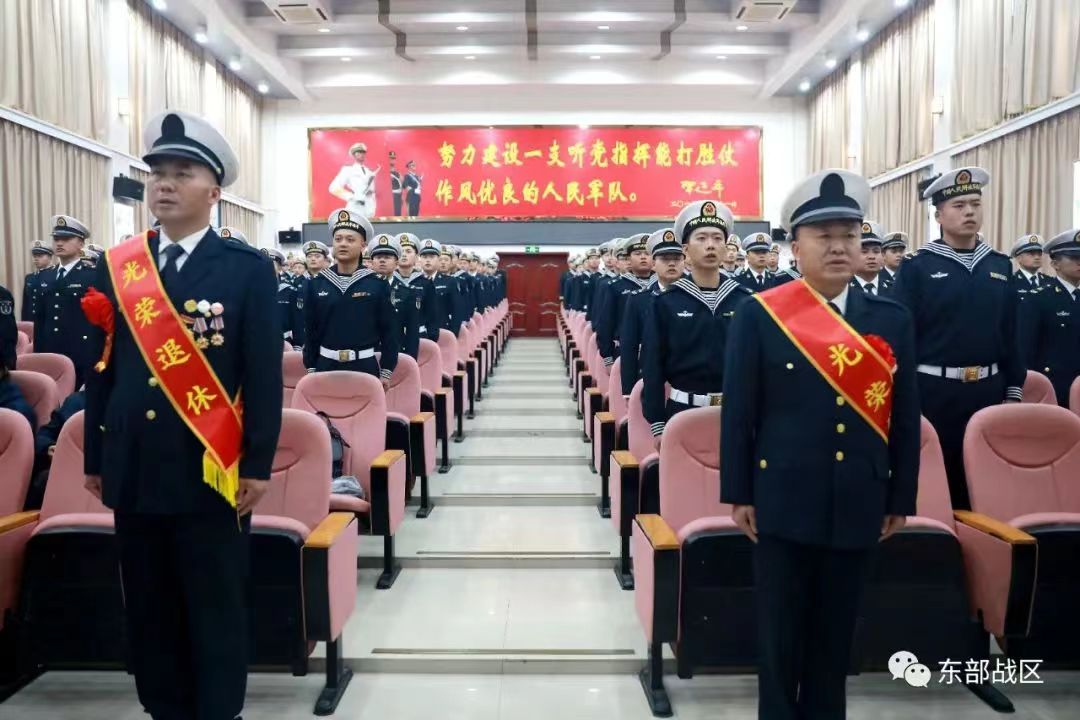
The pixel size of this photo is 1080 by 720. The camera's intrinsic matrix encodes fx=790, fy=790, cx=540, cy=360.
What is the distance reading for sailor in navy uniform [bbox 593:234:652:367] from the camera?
19.5ft

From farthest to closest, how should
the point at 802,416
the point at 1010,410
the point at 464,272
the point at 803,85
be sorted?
the point at 803,85 < the point at 464,272 < the point at 1010,410 < the point at 802,416

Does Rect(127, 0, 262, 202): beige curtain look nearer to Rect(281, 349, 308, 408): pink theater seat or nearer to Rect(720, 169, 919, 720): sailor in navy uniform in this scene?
Rect(281, 349, 308, 408): pink theater seat

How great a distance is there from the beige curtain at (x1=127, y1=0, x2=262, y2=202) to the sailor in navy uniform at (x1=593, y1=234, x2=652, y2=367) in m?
5.73

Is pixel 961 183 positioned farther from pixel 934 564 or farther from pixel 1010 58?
pixel 1010 58

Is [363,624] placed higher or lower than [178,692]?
lower

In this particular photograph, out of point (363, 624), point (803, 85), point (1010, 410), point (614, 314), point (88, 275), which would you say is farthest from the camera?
point (803, 85)

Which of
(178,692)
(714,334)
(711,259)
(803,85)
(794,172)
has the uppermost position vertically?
(803,85)

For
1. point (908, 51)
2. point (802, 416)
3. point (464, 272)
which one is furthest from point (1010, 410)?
point (908, 51)

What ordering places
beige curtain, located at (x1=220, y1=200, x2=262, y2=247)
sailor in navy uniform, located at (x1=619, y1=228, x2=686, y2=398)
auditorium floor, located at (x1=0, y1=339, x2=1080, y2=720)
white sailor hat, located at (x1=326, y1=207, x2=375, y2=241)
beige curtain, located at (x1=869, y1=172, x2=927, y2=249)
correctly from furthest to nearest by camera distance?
1. beige curtain, located at (x1=220, y1=200, x2=262, y2=247)
2. beige curtain, located at (x1=869, y1=172, x2=927, y2=249)
3. white sailor hat, located at (x1=326, y1=207, x2=375, y2=241)
4. sailor in navy uniform, located at (x1=619, y1=228, x2=686, y2=398)
5. auditorium floor, located at (x1=0, y1=339, x2=1080, y2=720)

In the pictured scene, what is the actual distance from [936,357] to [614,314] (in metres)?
3.36

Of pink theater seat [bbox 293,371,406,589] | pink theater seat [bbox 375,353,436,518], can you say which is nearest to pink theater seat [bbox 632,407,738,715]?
pink theater seat [bbox 293,371,406,589]

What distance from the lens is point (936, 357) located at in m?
3.11

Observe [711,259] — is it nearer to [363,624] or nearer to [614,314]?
[363,624]

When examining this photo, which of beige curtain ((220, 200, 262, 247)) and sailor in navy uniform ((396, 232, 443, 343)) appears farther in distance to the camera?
beige curtain ((220, 200, 262, 247))
